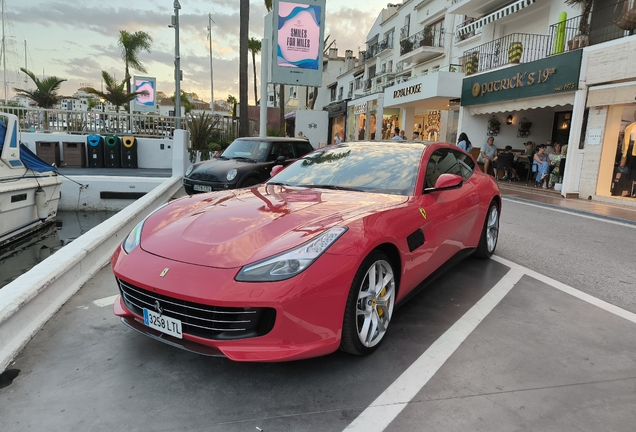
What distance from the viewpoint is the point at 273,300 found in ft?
7.37

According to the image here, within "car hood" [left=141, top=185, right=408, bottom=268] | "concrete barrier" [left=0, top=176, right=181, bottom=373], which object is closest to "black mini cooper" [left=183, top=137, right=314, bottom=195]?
"concrete barrier" [left=0, top=176, right=181, bottom=373]

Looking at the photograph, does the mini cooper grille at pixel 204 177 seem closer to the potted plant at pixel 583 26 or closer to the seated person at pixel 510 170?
the potted plant at pixel 583 26

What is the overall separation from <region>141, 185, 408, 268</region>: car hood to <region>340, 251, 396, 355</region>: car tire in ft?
1.12

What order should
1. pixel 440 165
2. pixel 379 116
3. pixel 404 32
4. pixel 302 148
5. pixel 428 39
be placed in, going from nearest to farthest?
1. pixel 440 165
2. pixel 302 148
3. pixel 379 116
4. pixel 428 39
5. pixel 404 32

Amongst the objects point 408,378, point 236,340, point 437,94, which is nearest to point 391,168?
point 408,378

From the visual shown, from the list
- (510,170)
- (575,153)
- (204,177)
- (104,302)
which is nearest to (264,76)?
(204,177)

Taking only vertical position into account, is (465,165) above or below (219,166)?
above

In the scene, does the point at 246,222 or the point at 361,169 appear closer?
the point at 246,222

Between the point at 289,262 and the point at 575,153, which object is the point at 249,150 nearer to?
the point at 289,262

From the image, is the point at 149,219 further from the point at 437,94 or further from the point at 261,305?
the point at 437,94

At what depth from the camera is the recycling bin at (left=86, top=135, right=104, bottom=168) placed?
15.6 m

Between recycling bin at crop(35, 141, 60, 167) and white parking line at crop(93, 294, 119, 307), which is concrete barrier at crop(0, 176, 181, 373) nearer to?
white parking line at crop(93, 294, 119, 307)

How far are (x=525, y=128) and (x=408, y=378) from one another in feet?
61.9

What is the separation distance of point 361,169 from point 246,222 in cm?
142
